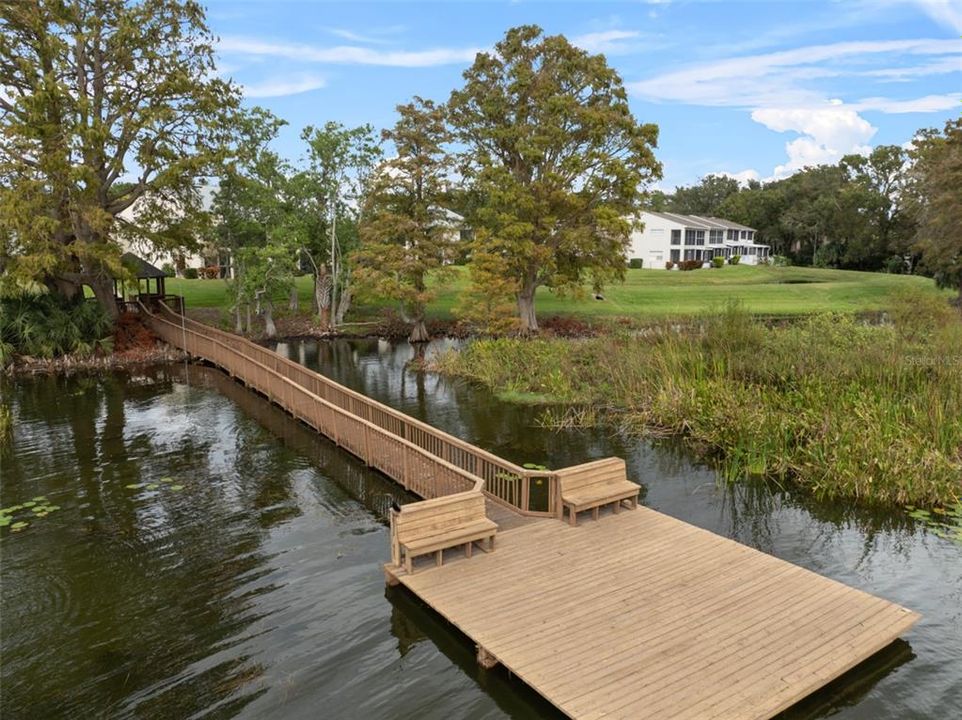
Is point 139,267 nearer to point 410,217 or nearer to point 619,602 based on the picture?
point 410,217

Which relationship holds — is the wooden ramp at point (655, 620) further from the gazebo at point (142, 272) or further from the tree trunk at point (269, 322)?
the tree trunk at point (269, 322)

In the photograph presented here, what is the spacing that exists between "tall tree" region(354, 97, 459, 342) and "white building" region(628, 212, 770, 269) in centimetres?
4302

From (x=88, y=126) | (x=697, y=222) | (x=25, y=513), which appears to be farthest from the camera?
(x=697, y=222)

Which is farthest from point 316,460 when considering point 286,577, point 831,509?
point 831,509

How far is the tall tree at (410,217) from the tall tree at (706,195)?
91.8 m

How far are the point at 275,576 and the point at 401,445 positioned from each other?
12.5ft

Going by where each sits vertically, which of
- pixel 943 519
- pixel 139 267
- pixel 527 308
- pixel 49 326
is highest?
pixel 139 267

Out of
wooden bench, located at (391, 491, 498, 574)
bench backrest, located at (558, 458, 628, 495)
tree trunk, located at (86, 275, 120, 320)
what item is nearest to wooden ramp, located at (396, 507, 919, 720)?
wooden bench, located at (391, 491, 498, 574)

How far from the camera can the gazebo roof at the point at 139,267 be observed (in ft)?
100

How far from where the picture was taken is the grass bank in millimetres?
12852

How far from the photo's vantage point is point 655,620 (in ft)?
26.0

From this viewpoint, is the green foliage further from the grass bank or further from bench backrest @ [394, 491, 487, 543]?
bench backrest @ [394, 491, 487, 543]

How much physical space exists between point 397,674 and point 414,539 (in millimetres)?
2021

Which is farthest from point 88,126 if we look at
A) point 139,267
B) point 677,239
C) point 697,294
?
point 677,239
